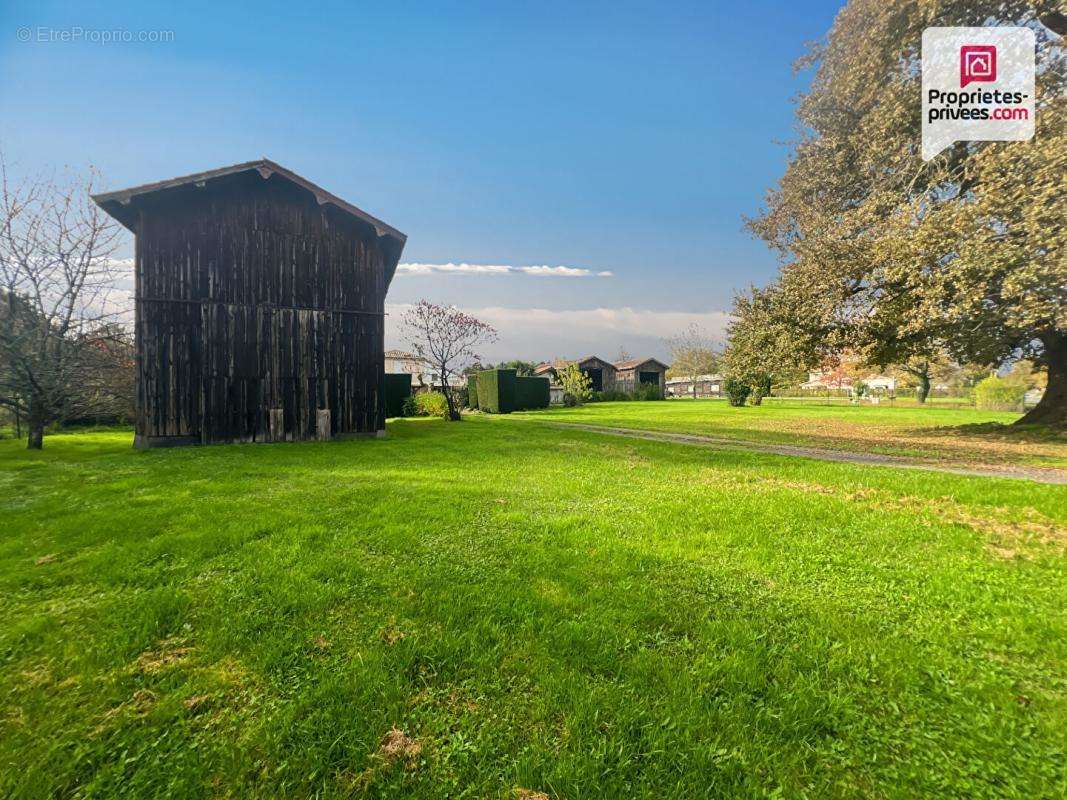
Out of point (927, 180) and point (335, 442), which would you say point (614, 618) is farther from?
point (927, 180)

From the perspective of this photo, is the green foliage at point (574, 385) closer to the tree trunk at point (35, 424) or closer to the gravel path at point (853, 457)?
the gravel path at point (853, 457)

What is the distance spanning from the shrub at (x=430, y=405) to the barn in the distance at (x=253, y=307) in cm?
996

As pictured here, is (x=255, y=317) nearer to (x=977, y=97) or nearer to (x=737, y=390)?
(x=977, y=97)

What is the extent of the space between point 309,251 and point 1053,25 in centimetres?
1984

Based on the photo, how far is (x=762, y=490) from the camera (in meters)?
6.24

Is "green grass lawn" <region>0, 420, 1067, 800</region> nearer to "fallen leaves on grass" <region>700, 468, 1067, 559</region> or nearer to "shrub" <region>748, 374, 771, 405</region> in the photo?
"fallen leaves on grass" <region>700, 468, 1067, 559</region>

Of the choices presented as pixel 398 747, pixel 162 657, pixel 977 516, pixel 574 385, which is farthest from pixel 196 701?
pixel 574 385

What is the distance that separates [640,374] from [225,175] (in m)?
44.6

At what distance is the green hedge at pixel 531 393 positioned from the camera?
2998 cm

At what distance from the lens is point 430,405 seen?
23.0 meters

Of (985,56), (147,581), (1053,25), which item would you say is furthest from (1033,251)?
(147,581)

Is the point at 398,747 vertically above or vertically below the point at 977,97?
below
